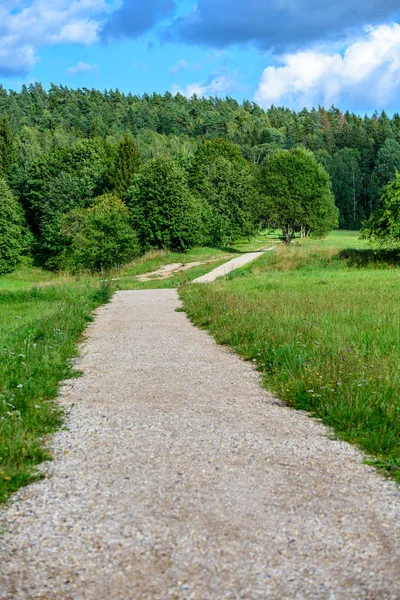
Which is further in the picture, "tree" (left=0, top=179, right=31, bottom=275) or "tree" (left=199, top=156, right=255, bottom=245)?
"tree" (left=0, top=179, right=31, bottom=275)

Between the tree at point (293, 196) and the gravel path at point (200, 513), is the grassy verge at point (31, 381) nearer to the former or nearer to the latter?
the gravel path at point (200, 513)

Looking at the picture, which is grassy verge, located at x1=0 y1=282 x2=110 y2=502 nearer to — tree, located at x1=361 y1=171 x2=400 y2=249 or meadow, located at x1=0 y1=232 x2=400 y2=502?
meadow, located at x1=0 y1=232 x2=400 y2=502

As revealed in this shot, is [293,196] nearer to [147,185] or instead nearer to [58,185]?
[147,185]

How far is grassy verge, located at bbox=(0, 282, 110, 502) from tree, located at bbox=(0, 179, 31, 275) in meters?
48.4

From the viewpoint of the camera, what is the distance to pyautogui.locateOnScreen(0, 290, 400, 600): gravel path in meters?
3.07

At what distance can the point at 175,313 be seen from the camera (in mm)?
16375

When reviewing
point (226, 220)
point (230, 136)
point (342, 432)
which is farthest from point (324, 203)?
point (230, 136)

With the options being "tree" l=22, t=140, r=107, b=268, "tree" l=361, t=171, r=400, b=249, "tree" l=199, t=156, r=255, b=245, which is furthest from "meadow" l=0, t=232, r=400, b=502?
"tree" l=22, t=140, r=107, b=268

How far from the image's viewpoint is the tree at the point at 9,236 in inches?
2404

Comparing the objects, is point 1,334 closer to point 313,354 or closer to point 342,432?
point 313,354

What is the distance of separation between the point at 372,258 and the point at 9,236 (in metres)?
42.9

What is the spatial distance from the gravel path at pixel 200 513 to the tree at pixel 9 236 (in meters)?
58.1

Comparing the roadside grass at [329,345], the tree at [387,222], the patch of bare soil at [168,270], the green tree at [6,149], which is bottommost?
the roadside grass at [329,345]

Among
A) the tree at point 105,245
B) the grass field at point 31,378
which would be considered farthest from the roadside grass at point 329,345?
the tree at point 105,245
